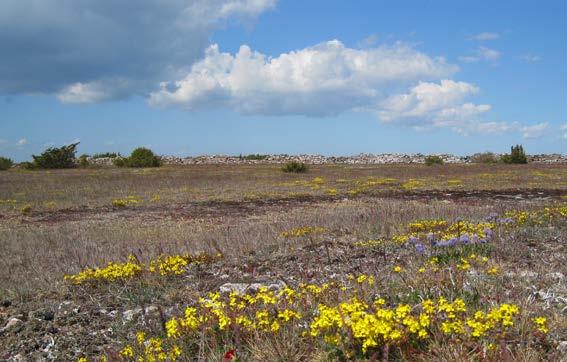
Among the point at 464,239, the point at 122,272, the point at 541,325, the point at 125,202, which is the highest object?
the point at 464,239

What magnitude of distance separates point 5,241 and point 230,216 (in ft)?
26.3

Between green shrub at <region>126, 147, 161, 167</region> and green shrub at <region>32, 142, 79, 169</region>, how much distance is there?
7.74 m

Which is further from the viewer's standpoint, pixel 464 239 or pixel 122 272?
pixel 464 239

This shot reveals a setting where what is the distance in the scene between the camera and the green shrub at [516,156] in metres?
64.4

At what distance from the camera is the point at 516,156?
2547 inches

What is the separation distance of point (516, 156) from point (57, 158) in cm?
6333

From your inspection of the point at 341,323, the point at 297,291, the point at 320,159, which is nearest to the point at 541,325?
the point at 341,323

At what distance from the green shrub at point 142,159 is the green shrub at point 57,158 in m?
7.74

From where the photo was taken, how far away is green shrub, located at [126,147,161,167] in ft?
218

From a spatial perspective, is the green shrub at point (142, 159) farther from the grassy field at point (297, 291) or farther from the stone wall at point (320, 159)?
the grassy field at point (297, 291)

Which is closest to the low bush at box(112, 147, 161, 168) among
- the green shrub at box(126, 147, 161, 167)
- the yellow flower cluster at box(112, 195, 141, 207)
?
the green shrub at box(126, 147, 161, 167)

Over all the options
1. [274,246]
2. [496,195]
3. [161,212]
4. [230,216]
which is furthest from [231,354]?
[496,195]

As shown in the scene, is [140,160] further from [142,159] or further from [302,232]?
[302,232]

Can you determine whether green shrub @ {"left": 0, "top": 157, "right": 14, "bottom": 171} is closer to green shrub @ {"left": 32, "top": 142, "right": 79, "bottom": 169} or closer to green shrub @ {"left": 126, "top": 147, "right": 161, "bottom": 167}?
green shrub @ {"left": 32, "top": 142, "right": 79, "bottom": 169}
